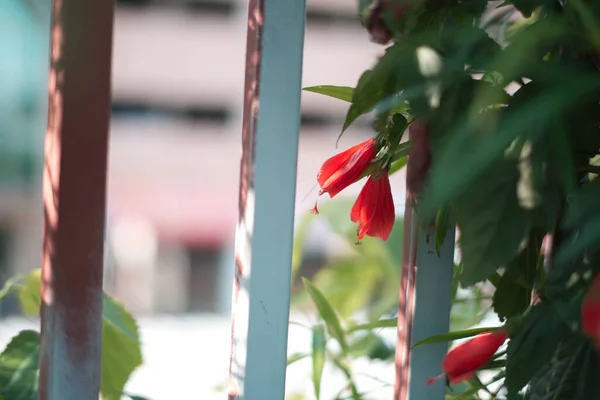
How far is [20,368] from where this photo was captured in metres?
0.36

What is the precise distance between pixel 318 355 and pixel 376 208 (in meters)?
0.18

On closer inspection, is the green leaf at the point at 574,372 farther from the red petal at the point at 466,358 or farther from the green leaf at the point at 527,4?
the green leaf at the point at 527,4

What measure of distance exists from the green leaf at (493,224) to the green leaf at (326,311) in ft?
0.66

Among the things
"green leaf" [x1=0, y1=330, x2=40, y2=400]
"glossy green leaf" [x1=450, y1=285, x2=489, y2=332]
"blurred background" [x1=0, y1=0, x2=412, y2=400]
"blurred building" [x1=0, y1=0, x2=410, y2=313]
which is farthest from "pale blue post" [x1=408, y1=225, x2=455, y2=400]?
"blurred building" [x1=0, y1=0, x2=410, y2=313]

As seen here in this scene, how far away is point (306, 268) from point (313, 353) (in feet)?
22.1

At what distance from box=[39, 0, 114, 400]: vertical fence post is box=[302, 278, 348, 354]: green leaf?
158 millimetres

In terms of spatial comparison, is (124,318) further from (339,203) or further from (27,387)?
(339,203)

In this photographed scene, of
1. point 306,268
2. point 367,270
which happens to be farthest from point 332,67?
point 367,270

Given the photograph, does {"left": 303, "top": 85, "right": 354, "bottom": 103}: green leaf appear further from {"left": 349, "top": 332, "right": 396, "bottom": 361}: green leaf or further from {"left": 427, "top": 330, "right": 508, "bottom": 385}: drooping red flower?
{"left": 349, "top": 332, "right": 396, "bottom": 361}: green leaf

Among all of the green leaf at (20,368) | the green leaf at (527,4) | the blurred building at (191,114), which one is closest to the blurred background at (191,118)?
the blurred building at (191,114)

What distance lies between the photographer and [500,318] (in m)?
0.34

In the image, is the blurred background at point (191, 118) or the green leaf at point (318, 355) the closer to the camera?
the green leaf at point (318, 355)

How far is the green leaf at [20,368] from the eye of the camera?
13.7 inches

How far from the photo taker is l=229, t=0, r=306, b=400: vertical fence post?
0.31 meters
